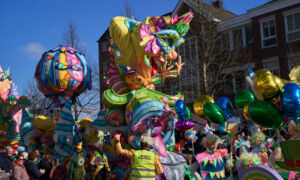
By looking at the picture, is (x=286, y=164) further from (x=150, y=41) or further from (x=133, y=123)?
(x=150, y=41)

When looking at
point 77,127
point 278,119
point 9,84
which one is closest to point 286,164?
point 278,119

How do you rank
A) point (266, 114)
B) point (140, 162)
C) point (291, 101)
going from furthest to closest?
point (140, 162) < point (266, 114) < point (291, 101)

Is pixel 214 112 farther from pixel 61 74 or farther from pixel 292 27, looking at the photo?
pixel 292 27

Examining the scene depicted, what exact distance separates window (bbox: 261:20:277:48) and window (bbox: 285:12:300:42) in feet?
2.83

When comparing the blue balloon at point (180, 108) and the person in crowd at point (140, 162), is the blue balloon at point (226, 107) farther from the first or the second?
the person in crowd at point (140, 162)

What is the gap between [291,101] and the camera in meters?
4.64

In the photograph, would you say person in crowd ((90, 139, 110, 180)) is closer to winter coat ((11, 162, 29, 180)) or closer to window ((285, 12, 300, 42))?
winter coat ((11, 162, 29, 180))

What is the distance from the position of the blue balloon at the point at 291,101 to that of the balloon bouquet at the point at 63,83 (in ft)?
17.3

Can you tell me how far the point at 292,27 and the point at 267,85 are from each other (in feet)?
51.7

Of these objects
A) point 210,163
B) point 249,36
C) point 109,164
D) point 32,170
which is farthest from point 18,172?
point 249,36

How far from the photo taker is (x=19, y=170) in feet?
20.2

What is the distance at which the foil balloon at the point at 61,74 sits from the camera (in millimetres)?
8508

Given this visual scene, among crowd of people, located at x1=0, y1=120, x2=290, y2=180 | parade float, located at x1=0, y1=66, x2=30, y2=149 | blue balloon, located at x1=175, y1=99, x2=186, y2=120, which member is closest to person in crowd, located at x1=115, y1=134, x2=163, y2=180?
crowd of people, located at x1=0, y1=120, x2=290, y2=180

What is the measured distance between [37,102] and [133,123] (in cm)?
2169
